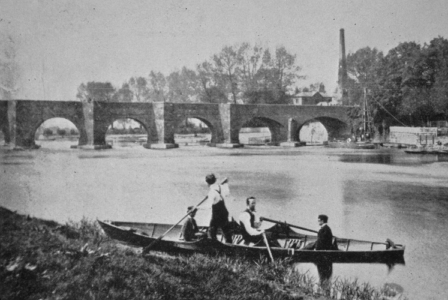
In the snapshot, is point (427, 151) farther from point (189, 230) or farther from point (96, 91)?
point (96, 91)

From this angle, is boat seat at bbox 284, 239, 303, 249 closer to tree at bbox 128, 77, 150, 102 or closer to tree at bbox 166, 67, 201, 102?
tree at bbox 166, 67, 201, 102

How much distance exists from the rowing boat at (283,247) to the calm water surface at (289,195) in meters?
0.29

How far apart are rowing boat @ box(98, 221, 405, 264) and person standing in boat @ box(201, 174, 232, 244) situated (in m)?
0.24

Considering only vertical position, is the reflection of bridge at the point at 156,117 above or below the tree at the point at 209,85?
below

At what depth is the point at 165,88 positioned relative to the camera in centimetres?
5950

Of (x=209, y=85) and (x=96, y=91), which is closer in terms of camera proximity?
(x=209, y=85)

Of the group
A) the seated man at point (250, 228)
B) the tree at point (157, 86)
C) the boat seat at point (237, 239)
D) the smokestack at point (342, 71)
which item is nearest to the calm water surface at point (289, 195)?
the boat seat at point (237, 239)

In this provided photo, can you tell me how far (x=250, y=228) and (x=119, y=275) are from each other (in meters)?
3.42

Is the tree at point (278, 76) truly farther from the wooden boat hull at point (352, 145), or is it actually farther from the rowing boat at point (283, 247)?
the rowing boat at point (283, 247)

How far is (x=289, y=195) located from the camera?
15266mm

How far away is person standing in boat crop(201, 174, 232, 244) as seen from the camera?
790cm

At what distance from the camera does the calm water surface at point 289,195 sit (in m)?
9.09

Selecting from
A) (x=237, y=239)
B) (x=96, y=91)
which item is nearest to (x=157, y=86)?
(x=96, y=91)

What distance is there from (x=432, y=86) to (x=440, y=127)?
903 centimetres
